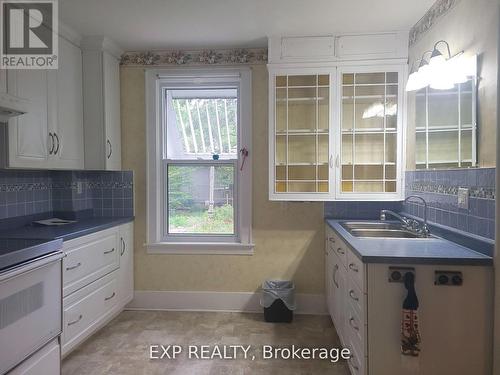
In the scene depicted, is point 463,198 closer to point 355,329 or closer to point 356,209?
point 355,329

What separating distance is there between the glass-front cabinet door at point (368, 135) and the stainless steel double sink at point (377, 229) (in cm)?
21

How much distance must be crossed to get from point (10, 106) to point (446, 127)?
94.6 inches

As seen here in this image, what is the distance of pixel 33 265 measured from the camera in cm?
161

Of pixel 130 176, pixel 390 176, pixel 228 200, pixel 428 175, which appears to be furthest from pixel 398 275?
pixel 130 176

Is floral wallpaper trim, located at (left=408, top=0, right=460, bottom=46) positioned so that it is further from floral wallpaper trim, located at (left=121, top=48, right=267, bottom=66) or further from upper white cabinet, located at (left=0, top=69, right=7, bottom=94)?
upper white cabinet, located at (left=0, top=69, right=7, bottom=94)

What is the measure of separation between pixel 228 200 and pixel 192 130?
737 mm

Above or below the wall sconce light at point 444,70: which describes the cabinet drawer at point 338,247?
below

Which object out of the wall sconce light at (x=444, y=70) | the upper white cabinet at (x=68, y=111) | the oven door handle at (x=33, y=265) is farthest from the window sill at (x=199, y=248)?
the wall sconce light at (x=444, y=70)

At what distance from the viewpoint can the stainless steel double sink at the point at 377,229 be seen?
242 cm

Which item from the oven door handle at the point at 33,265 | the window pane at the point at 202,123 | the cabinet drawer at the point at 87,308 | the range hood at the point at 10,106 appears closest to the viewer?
the oven door handle at the point at 33,265

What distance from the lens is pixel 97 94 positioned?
276 centimetres

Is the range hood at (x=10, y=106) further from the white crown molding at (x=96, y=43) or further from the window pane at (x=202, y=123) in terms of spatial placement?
the window pane at (x=202, y=123)

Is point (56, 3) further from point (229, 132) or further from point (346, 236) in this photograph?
point (346, 236)

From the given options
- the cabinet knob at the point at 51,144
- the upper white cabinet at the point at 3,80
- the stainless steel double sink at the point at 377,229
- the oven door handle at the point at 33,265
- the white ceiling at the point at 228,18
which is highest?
the white ceiling at the point at 228,18
